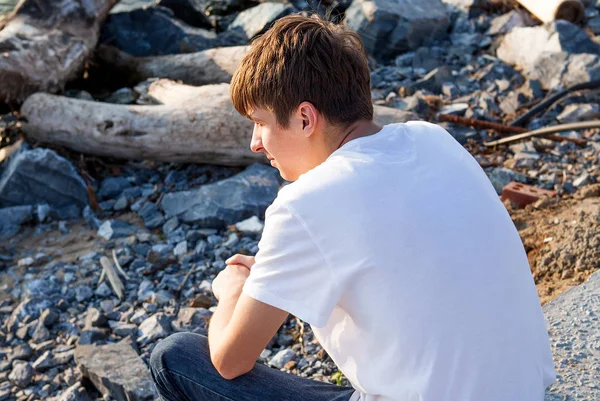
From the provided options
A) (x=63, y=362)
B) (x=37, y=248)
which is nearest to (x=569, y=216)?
(x=63, y=362)

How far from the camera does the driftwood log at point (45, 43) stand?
6.09 m

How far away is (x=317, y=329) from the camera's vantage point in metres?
1.84

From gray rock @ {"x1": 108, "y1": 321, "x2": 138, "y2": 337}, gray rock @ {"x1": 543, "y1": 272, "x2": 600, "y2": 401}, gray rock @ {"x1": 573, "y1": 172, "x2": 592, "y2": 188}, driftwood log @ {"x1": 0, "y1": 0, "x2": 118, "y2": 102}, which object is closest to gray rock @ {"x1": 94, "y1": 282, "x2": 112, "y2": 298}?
gray rock @ {"x1": 108, "y1": 321, "x2": 138, "y2": 337}

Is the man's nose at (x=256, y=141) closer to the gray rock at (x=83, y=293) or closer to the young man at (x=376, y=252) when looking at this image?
the young man at (x=376, y=252)

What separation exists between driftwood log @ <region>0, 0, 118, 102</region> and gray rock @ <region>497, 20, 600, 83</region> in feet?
13.9

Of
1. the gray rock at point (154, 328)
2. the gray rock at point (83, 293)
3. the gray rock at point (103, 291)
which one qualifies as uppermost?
the gray rock at point (154, 328)

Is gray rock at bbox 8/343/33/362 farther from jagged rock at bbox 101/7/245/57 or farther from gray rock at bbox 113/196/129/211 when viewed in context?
jagged rock at bbox 101/7/245/57

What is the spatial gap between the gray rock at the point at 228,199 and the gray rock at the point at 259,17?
3.27m

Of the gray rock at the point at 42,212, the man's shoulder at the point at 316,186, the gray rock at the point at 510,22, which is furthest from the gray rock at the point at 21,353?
the gray rock at the point at 510,22

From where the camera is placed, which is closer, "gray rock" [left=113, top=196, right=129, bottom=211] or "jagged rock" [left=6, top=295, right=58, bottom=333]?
"jagged rock" [left=6, top=295, right=58, bottom=333]

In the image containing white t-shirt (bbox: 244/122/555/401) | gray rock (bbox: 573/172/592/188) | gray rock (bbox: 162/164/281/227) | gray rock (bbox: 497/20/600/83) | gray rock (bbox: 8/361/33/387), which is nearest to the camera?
white t-shirt (bbox: 244/122/555/401)

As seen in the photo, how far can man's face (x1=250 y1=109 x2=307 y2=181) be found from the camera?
75.2 inches

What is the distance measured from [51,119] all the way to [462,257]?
195 inches

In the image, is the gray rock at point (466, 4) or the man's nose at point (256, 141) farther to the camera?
the gray rock at point (466, 4)
